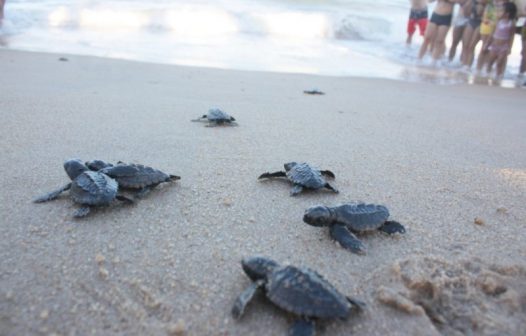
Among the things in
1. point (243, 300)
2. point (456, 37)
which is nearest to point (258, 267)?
point (243, 300)

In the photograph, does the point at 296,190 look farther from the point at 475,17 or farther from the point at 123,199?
the point at 475,17

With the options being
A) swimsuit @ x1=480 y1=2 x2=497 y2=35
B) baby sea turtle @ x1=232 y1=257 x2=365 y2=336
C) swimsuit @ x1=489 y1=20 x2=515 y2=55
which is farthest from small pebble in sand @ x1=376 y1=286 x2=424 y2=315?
swimsuit @ x1=480 y1=2 x2=497 y2=35

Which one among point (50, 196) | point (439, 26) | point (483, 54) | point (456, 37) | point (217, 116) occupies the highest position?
point (439, 26)

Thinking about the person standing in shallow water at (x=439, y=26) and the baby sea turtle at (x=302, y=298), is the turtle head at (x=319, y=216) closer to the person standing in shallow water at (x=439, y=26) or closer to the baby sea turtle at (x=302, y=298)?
the baby sea turtle at (x=302, y=298)

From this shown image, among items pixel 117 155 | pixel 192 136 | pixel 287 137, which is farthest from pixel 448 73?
pixel 117 155

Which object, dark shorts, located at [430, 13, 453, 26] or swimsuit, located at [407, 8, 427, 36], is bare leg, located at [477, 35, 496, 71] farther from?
swimsuit, located at [407, 8, 427, 36]

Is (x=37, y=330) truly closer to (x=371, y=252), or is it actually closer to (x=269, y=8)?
(x=371, y=252)
